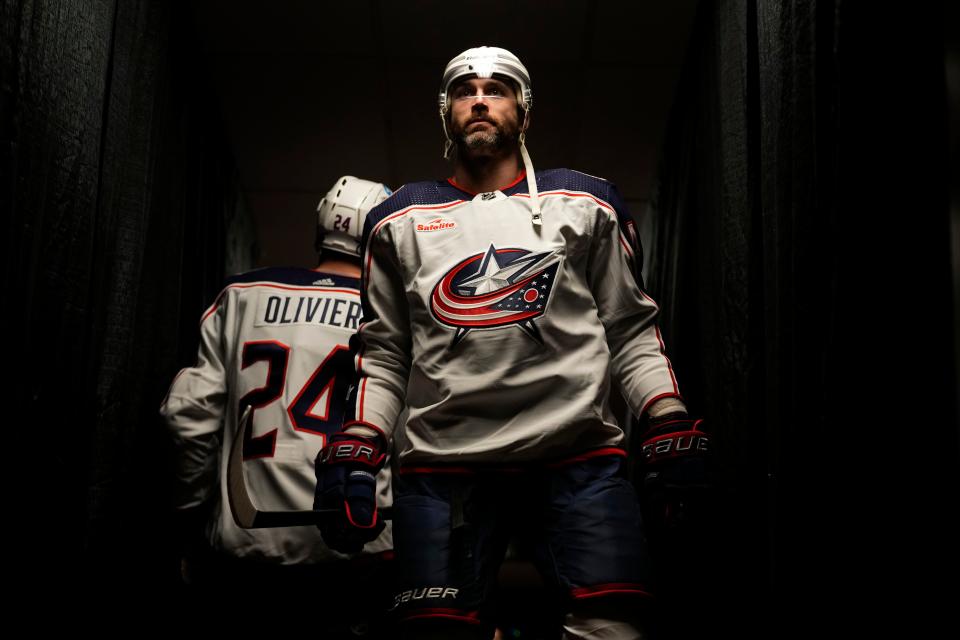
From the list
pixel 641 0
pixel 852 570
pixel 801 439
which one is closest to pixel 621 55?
pixel 641 0

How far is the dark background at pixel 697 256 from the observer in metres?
1.23

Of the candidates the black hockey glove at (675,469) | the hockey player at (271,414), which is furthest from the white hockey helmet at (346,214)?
the black hockey glove at (675,469)

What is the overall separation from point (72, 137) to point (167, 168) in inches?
32.8

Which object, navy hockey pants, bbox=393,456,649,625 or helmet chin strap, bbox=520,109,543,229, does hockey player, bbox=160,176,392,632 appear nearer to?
navy hockey pants, bbox=393,456,649,625

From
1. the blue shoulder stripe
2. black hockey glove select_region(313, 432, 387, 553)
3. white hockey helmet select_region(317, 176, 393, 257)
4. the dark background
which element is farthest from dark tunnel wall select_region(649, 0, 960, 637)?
white hockey helmet select_region(317, 176, 393, 257)

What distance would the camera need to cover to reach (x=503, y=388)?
1.57m

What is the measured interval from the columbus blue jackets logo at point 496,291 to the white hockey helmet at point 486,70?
0.42 m

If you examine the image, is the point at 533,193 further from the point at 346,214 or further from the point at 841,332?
the point at 346,214

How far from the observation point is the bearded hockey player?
148 cm

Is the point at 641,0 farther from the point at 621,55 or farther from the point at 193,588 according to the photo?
the point at 193,588

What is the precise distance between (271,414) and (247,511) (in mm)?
327

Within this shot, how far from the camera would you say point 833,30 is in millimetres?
1358

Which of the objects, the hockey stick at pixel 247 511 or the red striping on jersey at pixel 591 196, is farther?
the red striping on jersey at pixel 591 196

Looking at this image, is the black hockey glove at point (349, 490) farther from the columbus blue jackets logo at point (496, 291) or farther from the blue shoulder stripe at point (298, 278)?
the blue shoulder stripe at point (298, 278)
